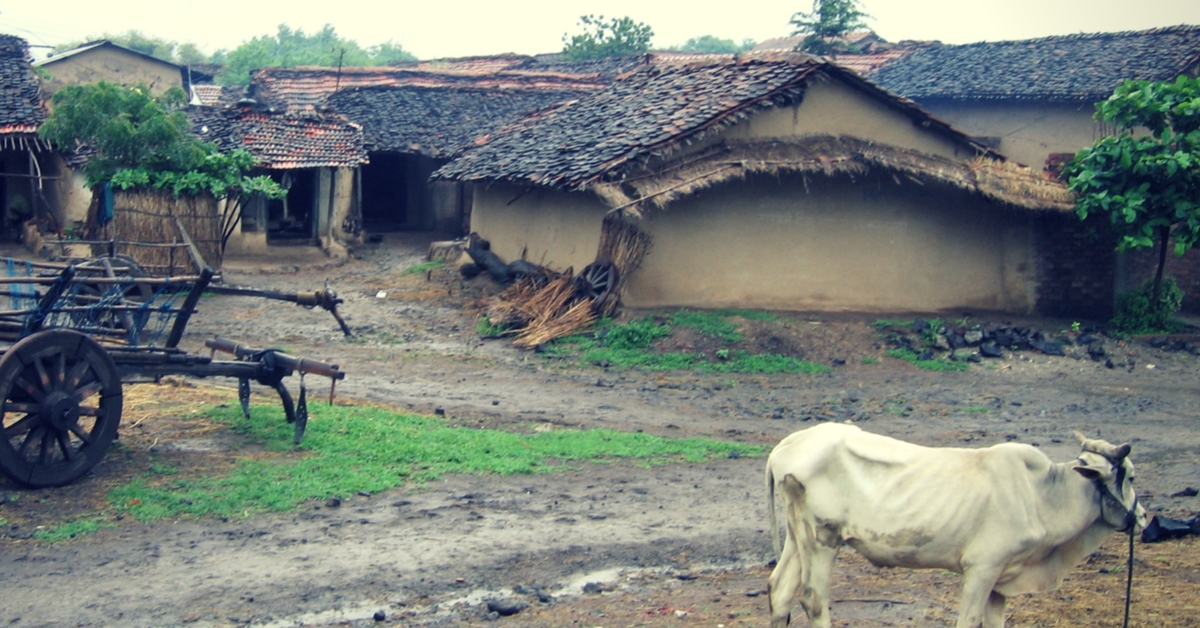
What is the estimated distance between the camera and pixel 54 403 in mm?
7492

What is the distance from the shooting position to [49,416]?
7484 millimetres

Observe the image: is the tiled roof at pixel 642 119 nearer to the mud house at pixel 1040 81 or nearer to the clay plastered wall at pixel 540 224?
the clay plastered wall at pixel 540 224

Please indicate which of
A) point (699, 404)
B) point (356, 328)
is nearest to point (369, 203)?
point (356, 328)

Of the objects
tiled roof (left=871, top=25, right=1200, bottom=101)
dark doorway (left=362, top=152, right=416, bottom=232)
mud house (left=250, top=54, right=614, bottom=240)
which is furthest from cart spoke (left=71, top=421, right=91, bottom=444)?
tiled roof (left=871, top=25, right=1200, bottom=101)

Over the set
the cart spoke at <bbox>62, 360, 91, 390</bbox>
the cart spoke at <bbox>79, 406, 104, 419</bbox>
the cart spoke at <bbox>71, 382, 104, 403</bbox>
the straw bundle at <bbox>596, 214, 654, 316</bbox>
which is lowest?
the cart spoke at <bbox>79, 406, 104, 419</bbox>

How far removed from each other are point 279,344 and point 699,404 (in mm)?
6179

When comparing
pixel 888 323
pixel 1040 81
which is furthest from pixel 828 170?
pixel 1040 81

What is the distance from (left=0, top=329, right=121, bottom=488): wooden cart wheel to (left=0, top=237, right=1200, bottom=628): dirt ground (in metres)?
0.21

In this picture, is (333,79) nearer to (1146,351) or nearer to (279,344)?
(279,344)

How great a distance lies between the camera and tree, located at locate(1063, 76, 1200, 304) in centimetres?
1652

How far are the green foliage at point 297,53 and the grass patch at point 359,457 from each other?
21.7 meters

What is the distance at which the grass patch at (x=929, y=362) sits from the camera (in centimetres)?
1541

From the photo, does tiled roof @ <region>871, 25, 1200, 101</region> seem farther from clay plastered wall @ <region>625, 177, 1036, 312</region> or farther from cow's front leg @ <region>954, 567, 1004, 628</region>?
cow's front leg @ <region>954, 567, 1004, 628</region>

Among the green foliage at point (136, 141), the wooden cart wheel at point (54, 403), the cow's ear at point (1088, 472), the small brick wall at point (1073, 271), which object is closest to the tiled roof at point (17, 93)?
the green foliage at point (136, 141)
